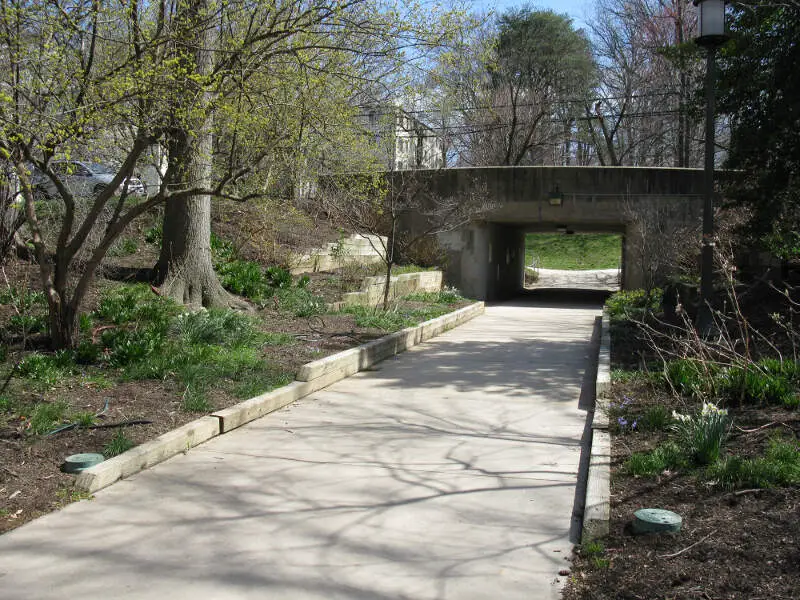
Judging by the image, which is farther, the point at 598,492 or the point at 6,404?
the point at 6,404

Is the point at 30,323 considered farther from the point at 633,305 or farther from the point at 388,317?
the point at 633,305

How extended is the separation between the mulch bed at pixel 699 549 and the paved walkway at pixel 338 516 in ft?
0.99

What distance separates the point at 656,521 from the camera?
13.1 feet

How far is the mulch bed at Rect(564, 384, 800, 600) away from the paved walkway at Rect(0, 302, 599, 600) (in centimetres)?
30

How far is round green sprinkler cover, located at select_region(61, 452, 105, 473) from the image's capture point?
520cm

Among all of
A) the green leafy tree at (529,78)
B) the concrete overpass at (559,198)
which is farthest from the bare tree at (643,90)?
the concrete overpass at (559,198)

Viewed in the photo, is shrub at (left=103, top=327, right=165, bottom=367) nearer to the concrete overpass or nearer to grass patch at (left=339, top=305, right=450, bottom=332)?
grass patch at (left=339, top=305, right=450, bottom=332)

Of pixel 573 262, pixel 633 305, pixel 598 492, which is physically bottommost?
pixel 598 492

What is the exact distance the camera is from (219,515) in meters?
4.64

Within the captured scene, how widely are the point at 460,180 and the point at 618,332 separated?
35.6ft

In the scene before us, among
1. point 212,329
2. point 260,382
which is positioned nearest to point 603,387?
point 260,382

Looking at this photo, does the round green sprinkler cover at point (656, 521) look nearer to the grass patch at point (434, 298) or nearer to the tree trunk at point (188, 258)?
the tree trunk at point (188, 258)

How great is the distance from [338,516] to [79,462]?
200cm

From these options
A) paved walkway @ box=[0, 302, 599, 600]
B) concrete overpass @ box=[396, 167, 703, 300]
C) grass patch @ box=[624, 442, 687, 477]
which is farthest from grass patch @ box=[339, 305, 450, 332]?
grass patch @ box=[624, 442, 687, 477]
